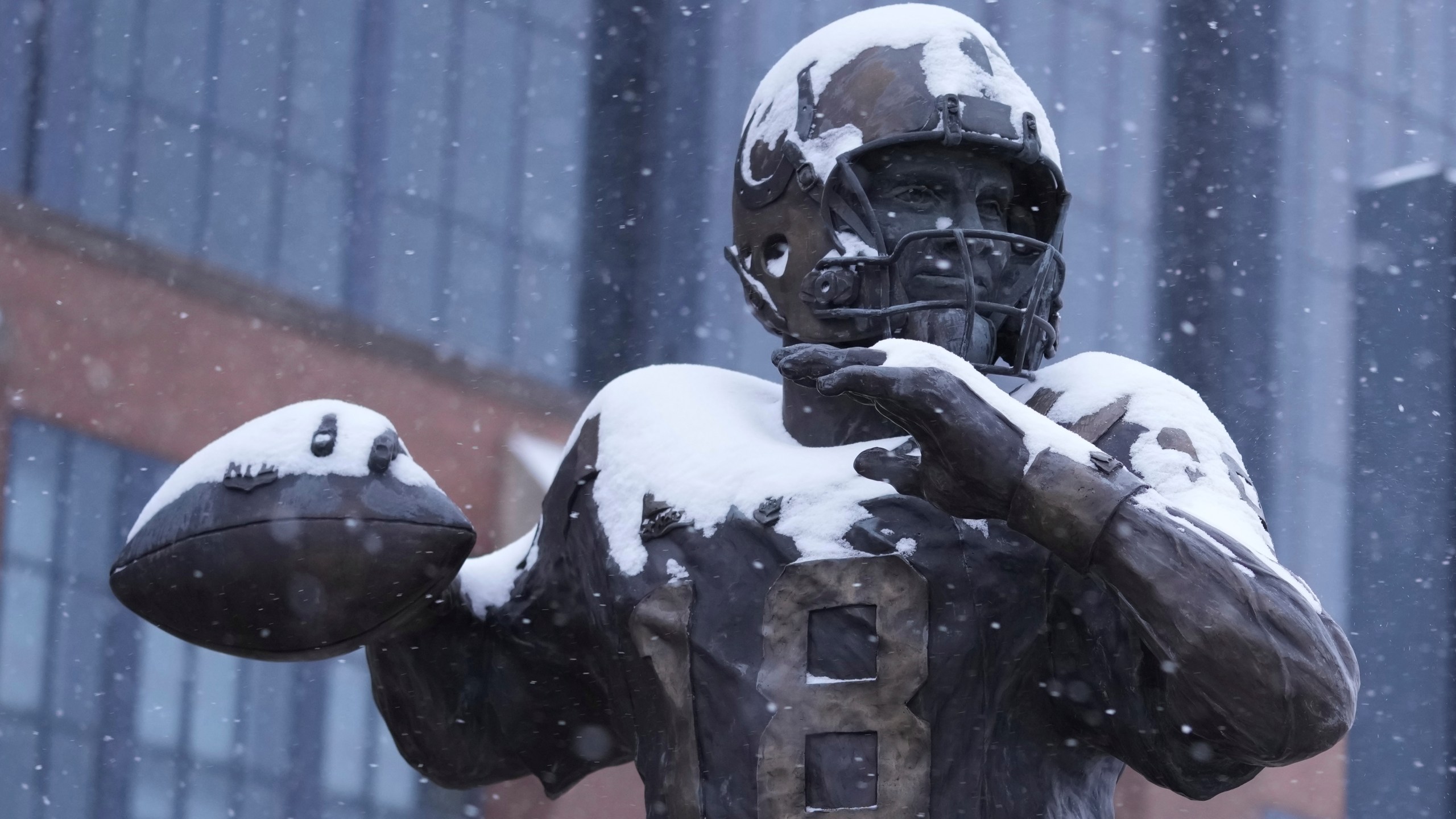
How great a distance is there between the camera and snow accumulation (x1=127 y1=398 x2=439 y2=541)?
2.81m

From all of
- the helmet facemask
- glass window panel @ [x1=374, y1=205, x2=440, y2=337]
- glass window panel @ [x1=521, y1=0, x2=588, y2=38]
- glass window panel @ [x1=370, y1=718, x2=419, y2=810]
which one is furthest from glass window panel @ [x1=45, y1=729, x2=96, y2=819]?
the helmet facemask

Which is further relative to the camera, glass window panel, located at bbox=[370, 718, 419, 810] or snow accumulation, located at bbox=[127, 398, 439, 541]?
glass window panel, located at bbox=[370, 718, 419, 810]

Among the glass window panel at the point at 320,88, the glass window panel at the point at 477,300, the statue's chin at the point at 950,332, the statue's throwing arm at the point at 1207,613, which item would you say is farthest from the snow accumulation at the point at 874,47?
the glass window panel at the point at 320,88

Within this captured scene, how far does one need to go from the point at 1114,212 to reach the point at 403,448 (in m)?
4.16

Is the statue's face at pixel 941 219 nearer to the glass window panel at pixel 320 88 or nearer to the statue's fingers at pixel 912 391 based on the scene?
the statue's fingers at pixel 912 391

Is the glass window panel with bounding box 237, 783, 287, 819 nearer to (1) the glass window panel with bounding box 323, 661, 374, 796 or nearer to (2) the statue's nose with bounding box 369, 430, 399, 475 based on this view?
(1) the glass window panel with bounding box 323, 661, 374, 796

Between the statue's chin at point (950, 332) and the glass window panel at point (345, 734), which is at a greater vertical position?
the statue's chin at point (950, 332)

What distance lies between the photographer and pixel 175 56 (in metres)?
5.80

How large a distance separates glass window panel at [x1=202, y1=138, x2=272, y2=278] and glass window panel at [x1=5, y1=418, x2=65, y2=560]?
628 millimetres

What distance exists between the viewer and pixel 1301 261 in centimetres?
693

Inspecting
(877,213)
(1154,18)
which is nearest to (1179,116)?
(1154,18)

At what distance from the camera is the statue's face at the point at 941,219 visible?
280 centimetres

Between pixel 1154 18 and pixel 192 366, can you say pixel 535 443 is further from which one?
pixel 1154 18

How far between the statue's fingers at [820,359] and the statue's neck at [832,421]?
25 centimetres
